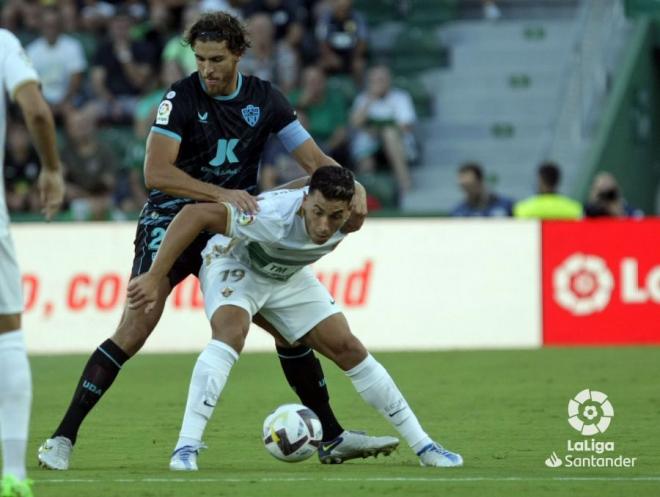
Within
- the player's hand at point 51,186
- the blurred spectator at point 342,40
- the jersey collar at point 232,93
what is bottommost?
the player's hand at point 51,186

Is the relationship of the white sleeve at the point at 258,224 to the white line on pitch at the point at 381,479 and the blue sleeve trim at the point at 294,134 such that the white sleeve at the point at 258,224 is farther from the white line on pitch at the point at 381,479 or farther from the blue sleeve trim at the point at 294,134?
the white line on pitch at the point at 381,479

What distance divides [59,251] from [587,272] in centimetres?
524

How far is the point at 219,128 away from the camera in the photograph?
8031 mm

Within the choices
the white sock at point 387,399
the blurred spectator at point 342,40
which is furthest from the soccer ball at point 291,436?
→ the blurred spectator at point 342,40

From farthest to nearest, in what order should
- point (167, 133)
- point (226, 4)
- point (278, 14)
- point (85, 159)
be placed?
point (226, 4)
point (278, 14)
point (85, 159)
point (167, 133)

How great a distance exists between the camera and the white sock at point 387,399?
7.63 m

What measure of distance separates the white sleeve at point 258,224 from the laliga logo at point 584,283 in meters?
8.40

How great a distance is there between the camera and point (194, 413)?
738cm

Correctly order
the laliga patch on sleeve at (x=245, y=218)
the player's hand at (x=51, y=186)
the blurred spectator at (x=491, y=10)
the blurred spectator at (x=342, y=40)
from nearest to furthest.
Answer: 1. the player's hand at (x=51, y=186)
2. the laliga patch on sleeve at (x=245, y=218)
3. the blurred spectator at (x=342, y=40)
4. the blurred spectator at (x=491, y=10)

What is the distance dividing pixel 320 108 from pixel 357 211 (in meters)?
11.0

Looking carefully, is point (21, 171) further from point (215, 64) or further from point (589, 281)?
point (215, 64)

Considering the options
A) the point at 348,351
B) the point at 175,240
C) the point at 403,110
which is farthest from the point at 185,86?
the point at 403,110

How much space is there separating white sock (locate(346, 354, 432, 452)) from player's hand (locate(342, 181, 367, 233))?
0.65m

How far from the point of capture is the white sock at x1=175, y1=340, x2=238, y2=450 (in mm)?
7371
